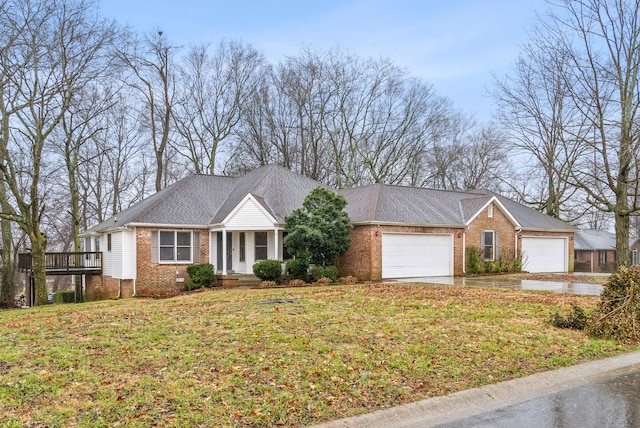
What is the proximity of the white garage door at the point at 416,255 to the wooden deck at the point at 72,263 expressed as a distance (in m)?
14.1

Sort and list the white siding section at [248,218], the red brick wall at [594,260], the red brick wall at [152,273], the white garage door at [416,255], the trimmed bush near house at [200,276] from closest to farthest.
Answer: the trimmed bush near house at [200,276]
the red brick wall at [152,273]
the white siding section at [248,218]
the white garage door at [416,255]
the red brick wall at [594,260]

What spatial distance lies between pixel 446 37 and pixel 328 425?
1384cm

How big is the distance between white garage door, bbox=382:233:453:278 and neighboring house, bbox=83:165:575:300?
0.15 ft

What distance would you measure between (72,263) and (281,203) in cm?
1137

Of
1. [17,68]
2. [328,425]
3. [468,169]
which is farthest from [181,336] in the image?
[468,169]

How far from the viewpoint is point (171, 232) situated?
22094mm

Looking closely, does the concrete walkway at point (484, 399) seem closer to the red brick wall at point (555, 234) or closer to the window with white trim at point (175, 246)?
the window with white trim at point (175, 246)

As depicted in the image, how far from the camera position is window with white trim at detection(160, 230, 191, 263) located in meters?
21.9

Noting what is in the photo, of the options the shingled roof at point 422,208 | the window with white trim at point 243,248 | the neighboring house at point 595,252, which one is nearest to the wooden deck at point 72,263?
the window with white trim at point 243,248

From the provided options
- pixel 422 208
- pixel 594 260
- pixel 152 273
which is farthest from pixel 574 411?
pixel 594 260

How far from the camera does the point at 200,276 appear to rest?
2097 cm

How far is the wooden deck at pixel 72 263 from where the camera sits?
80.5 ft

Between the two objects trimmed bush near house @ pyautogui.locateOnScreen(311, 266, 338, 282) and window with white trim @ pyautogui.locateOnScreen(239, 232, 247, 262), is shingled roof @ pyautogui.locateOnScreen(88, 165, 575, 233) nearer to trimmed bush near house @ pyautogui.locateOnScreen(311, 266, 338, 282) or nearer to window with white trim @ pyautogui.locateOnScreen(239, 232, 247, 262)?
window with white trim @ pyautogui.locateOnScreen(239, 232, 247, 262)

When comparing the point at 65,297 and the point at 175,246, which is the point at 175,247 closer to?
the point at 175,246
